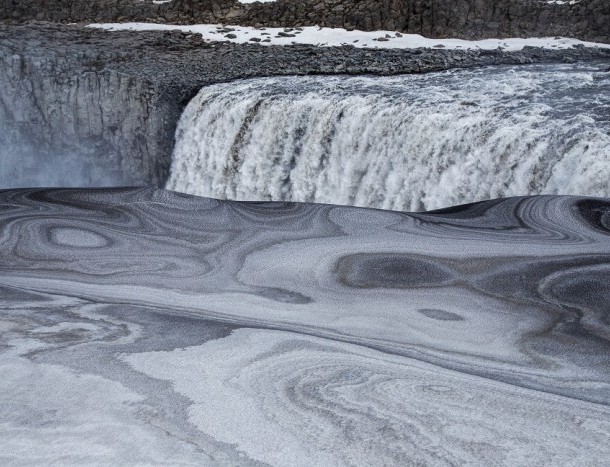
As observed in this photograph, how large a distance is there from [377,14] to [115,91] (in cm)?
432

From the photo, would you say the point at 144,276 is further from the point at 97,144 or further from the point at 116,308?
the point at 97,144

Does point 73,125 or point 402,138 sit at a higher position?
point 402,138

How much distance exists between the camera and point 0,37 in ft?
32.3

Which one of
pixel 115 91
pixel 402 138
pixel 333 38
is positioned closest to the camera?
pixel 402 138

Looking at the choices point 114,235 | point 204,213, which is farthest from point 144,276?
point 204,213

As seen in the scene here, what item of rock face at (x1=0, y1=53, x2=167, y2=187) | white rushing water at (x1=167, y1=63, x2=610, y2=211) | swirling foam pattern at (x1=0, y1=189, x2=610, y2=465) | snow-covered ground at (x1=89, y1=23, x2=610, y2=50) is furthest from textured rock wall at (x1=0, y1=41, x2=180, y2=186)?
swirling foam pattern at (x1=0, y1=189, x2=610, y2=465)

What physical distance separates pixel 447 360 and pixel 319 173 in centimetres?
488

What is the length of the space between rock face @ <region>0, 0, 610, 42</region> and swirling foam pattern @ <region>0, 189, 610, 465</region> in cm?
812

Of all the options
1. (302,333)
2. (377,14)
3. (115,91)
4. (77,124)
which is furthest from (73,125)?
(302,333)

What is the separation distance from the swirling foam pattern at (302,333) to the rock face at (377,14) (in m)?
8.12

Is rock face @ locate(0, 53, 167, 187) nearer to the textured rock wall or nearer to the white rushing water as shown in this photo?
the textured rock wall

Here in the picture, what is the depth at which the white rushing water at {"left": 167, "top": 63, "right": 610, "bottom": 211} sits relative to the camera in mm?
4953

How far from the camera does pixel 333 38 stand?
10.9 metres

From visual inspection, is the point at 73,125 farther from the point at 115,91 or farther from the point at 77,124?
the point at 115,91
